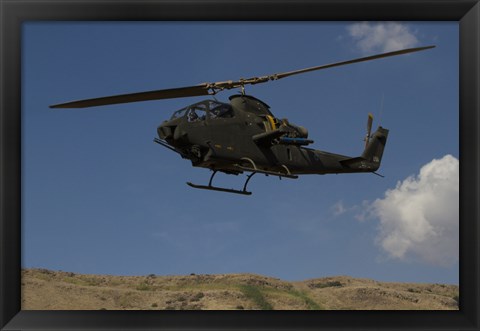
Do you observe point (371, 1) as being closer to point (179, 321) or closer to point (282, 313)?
point (282, 313)

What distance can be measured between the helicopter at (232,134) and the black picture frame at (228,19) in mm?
2925

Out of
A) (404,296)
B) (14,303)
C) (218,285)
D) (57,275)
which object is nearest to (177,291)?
(218,285)

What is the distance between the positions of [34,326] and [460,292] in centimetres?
617

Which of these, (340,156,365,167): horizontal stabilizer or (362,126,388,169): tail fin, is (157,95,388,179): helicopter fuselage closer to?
(340,156,365,167): horizontal stabilizer

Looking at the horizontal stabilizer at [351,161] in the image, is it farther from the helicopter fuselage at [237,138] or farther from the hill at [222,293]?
the hill at [222,293]

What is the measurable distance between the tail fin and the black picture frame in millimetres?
8701

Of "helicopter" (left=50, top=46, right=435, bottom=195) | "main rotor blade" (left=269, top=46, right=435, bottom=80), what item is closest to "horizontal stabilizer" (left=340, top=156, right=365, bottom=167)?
"helicopter" (left=50, top=46, right=435, bottom=195)

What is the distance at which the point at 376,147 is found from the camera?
18.6 meters

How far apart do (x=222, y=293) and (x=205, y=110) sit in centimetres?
1327

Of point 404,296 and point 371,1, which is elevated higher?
point 371,1

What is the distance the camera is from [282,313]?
8.55 meters

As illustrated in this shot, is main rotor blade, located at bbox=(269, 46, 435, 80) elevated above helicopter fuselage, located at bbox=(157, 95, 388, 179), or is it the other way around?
main rotor blade, located at bbox=(269, 46, 435, 80)

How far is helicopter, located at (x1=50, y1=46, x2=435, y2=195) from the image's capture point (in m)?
12.4

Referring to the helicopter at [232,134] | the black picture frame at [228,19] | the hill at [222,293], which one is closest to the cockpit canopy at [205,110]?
the helicopter at [232,134]
